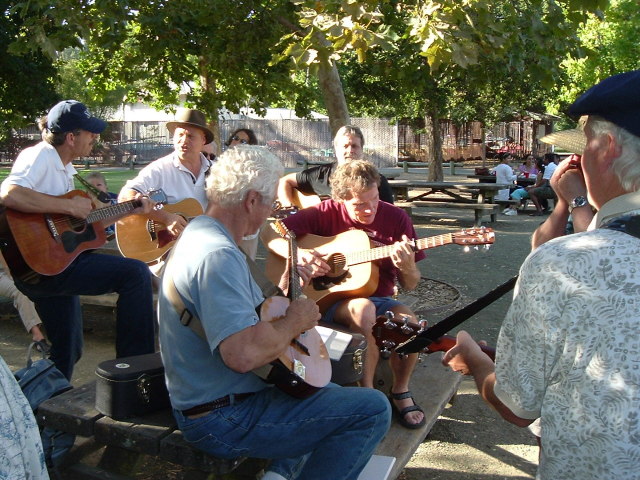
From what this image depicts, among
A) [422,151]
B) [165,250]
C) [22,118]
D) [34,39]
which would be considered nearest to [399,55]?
[34,39]

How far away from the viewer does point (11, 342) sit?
5879 mm

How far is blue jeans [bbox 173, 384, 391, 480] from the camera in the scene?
2490 millimetres

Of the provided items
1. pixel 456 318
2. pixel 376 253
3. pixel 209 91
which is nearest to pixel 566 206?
pixel 376 253

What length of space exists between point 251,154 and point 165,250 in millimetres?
2350

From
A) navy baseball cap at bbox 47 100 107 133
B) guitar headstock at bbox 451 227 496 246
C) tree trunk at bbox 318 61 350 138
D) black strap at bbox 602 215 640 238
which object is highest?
tree trunk at bbox 318 61 350 138

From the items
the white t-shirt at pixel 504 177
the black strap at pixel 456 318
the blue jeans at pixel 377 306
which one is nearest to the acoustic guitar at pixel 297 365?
the black strap at pixel 456 318

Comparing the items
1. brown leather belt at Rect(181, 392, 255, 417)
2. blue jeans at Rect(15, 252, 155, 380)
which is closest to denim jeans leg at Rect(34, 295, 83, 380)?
blue jeans at Rect(15, 252, 155, 380)

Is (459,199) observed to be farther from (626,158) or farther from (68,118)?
(626,158)

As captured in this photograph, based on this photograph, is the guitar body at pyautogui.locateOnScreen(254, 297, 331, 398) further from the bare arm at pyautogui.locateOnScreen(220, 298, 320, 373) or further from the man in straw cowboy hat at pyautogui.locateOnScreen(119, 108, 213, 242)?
the man in straw cowboy hat at pyautogui.locateOnScreen(119, 108, 213, 242)

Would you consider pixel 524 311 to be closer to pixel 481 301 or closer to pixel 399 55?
pixel 481 301

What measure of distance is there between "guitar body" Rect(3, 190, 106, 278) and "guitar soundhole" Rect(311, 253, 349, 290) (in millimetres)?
1370

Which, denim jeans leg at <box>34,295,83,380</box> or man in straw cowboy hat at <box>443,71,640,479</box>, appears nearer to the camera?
man in straw cowboy hat at <box>443,71,640,479</box>

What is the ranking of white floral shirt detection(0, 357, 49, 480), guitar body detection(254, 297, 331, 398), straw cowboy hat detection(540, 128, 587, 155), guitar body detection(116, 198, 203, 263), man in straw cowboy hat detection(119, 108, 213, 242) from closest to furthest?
white floral shirt detection(0, 357, 49, 480) < guitar body detection(254, 297, 331, 398) < straw cowboy hat detection(540, 128, 587, 155) < man in straw cowboy hat detection(119, 108, 213, 242) < guitar body detection(116, 198, 203, 263)

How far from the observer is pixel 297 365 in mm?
2605
